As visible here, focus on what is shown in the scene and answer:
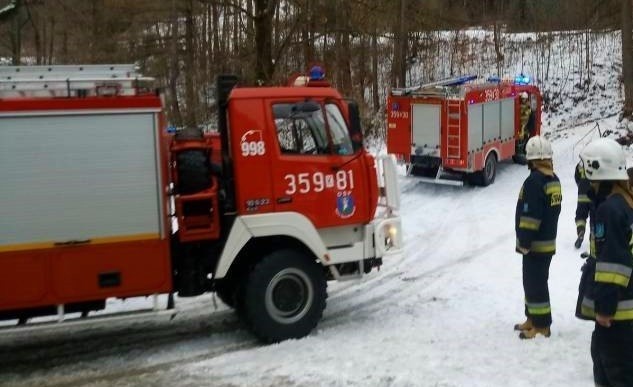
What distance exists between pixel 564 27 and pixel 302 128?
2454 centimetres

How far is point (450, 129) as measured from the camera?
15.8 metres

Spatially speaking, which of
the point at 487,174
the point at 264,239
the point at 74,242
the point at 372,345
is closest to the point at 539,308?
the point at 372,345

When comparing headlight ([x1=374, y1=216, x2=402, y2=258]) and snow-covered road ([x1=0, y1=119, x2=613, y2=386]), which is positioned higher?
headlight ([x1=374, y1=216, x2=402, y2=258])

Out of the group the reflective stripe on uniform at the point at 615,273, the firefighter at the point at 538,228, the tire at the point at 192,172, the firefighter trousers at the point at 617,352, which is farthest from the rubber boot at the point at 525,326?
the tire at the point at 192,172

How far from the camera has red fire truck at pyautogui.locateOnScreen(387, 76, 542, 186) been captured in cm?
1579

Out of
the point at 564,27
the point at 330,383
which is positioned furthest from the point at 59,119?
the point at 564,27

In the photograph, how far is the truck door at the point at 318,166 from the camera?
723 centimetres

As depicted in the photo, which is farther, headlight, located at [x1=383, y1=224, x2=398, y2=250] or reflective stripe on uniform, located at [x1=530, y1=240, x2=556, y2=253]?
headlight, located at [x1=383, y1=224, x2=398, y2=250]

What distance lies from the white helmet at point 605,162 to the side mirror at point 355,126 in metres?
2.77

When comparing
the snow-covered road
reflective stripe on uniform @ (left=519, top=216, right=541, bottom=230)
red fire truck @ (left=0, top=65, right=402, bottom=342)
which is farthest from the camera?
reflective stripe on uniform @ (left=519, top=216, right=541, bottom=230)

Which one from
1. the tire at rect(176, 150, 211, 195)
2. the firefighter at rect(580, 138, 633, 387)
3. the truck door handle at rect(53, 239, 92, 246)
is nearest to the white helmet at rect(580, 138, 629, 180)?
the firefighter at rect(580, 138, 633, 387)

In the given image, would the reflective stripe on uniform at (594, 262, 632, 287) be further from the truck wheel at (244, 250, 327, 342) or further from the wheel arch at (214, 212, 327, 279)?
the truck wheel at (244, 250, 327, 342)

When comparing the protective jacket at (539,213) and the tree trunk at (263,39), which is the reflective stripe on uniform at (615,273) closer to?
the protective jacket at (539,213)

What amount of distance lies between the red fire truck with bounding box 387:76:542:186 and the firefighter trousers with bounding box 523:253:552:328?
8960 mm
